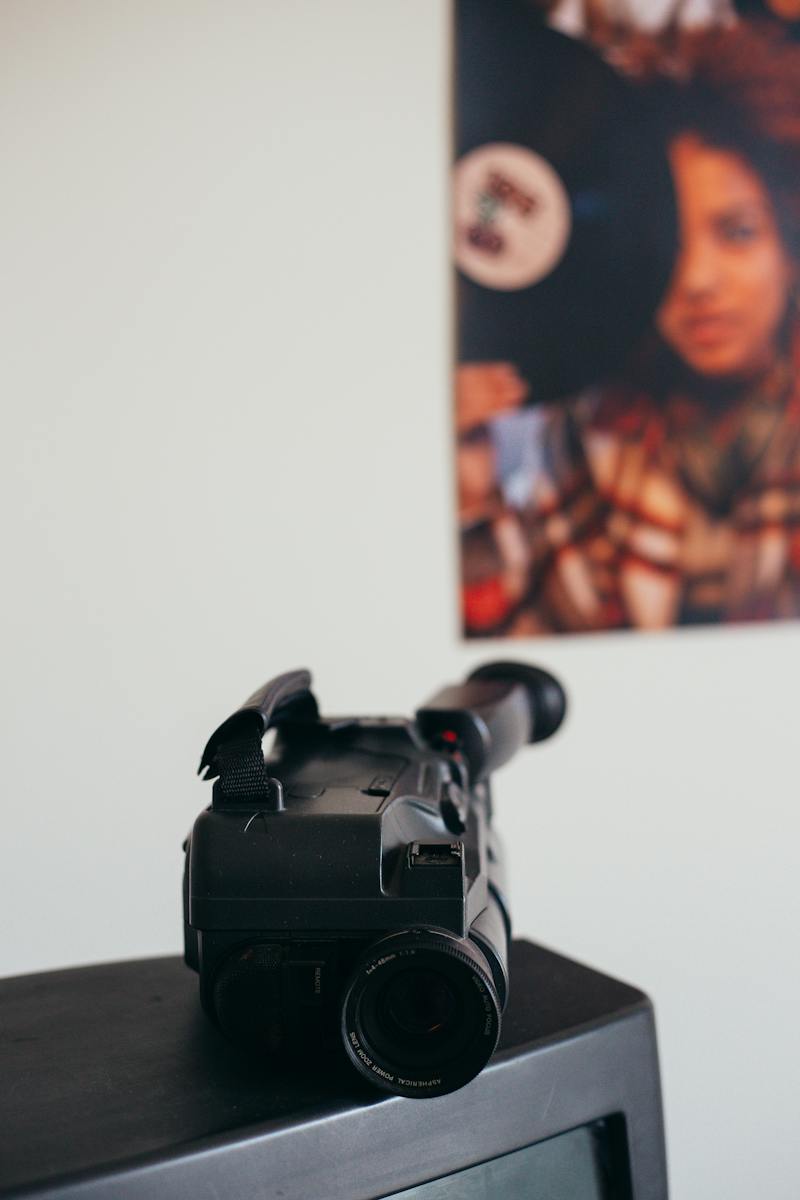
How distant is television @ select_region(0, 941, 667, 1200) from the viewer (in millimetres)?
580

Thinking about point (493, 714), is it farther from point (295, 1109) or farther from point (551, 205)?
point (551, 205)

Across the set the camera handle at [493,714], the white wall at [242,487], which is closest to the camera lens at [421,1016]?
the camera handle at [493,714]

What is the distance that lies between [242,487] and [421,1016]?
1067 millimetres

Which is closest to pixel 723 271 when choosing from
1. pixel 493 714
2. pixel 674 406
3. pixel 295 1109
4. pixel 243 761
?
pixel 674 406

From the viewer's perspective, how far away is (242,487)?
1.59 meters

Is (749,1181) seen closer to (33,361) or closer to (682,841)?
(682,841)

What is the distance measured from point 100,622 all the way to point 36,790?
239mm

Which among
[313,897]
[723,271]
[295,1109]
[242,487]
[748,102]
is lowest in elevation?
[295,1109]

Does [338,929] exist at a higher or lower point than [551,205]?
lower

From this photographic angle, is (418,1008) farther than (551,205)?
No

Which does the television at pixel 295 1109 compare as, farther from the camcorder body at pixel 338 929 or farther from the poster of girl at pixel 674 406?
the poster of girl at pixel 674 406

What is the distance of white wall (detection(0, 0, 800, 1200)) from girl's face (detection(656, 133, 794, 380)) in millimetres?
432

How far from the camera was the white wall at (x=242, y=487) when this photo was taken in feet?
4.85

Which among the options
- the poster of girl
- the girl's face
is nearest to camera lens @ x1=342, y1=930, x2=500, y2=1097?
the poster of girl
